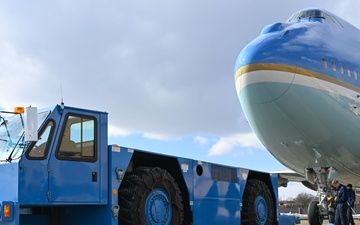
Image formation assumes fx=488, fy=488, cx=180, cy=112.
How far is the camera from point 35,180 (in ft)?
18.8

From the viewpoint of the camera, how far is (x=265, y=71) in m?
9.43

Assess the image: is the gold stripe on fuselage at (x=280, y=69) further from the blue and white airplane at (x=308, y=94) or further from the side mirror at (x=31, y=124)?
the side mirror at (x=31, y=124)

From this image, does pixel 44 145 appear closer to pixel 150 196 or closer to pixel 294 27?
pixel 150 196

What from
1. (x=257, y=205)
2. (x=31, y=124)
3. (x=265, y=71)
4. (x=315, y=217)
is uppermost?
(x=265, y=71)

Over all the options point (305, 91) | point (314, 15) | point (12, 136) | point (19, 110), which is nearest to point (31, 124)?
point (12, 136)

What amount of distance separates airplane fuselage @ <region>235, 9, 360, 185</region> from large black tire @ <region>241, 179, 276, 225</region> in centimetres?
151

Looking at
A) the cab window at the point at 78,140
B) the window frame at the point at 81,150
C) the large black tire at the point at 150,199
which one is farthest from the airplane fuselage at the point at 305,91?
the cab window at the point at 78,140

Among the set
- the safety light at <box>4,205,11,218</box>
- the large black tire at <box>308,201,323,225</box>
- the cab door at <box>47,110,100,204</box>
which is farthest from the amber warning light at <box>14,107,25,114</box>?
the large black tire at <box>308,201,323,225</box>

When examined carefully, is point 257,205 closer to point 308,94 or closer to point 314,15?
point 308,94

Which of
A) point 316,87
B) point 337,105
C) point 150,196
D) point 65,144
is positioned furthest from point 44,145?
point 337,105

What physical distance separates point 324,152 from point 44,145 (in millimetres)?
7071

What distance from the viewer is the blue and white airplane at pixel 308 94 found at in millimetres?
9578

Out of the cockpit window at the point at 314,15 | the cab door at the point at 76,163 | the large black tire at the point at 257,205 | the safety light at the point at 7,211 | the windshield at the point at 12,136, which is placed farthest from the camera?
the cockpit window at the point at 314,15

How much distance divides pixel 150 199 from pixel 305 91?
437 centimetres
